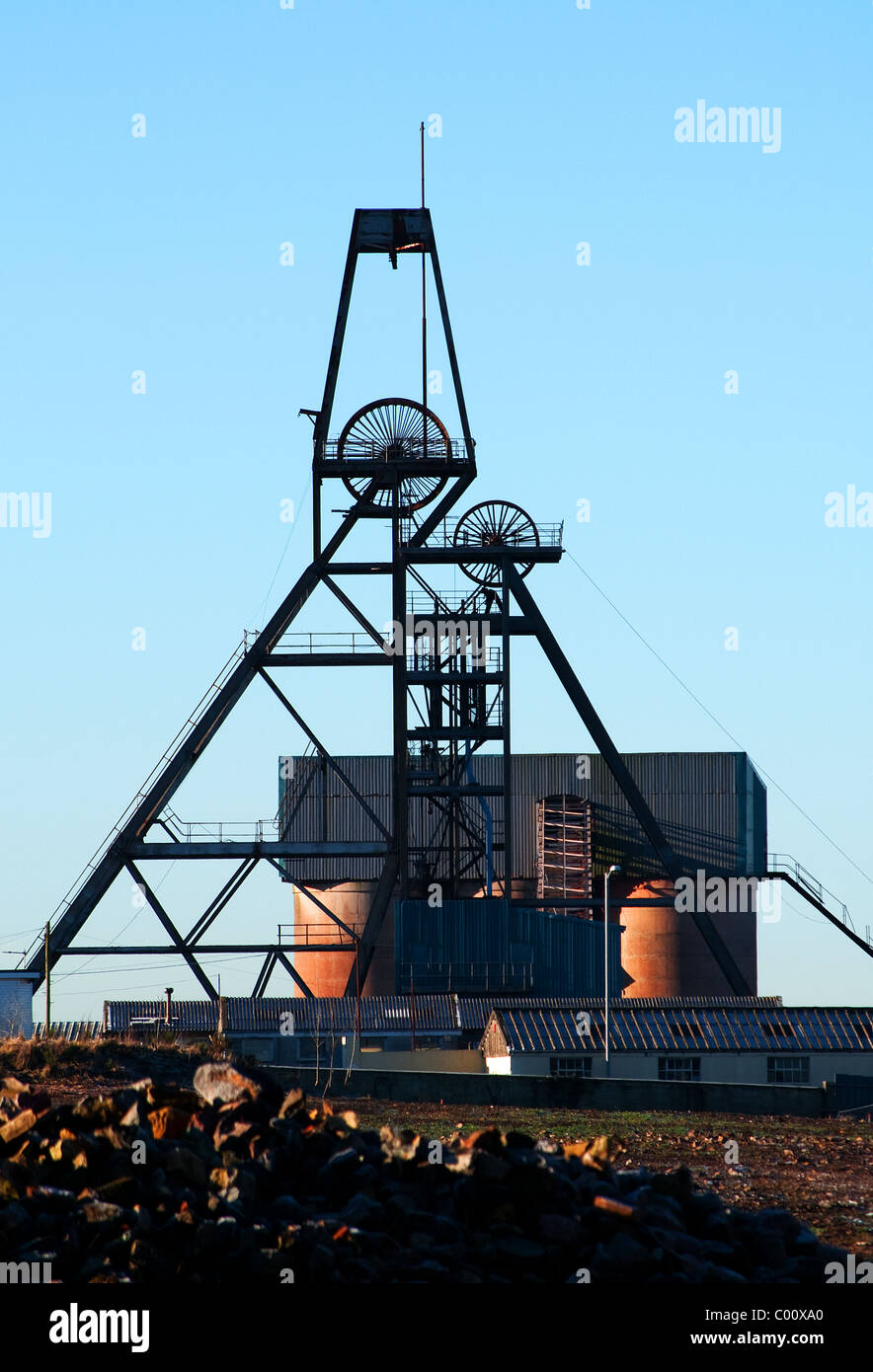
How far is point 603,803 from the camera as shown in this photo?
64.6 metres

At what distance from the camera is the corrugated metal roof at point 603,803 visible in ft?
210

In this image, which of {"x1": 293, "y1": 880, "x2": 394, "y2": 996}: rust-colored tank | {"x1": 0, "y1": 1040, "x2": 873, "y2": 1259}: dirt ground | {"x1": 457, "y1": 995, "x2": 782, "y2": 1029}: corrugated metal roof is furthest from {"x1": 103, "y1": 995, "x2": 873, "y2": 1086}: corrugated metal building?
{"x1": 293, "y1": 880, "x2": 394, "y2": 996}: rust-colored tank

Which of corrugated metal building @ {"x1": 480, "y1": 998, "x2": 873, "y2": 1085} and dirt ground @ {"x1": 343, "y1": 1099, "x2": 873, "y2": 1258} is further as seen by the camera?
corrugated metal building @ {"x1": 480, "y1": 998, "x2": 873, "y2": 1085}

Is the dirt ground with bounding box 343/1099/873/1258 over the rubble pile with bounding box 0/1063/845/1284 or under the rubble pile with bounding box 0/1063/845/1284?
under

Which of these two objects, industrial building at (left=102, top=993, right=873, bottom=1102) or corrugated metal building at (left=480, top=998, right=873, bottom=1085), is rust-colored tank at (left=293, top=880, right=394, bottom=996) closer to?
industrial building at (left=102, top=993, right=873, bottom=1102)

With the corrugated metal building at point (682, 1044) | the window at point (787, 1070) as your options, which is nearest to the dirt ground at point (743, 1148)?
the corrugated metal building at point (682, 1044)

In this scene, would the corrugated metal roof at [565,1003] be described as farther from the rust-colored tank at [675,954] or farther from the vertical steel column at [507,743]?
the rust-colored tank at [675,954]

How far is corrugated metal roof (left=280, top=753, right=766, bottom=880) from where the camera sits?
6391 cm

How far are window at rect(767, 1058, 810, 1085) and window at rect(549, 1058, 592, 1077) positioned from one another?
412 centimetres

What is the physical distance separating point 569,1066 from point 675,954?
2477 cm

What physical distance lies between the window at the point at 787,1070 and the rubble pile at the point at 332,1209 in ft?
88.4

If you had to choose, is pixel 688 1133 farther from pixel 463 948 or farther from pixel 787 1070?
pixel 463 948
